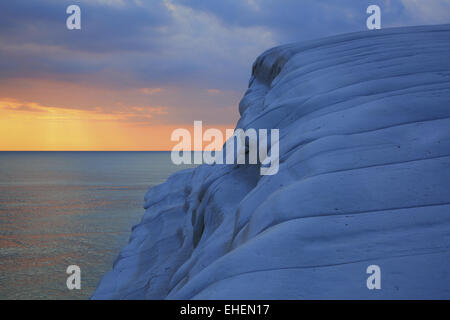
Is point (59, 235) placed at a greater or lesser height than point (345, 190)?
greater

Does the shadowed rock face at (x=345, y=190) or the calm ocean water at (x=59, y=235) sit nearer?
the shadowed rock face at (x=345, y=190)

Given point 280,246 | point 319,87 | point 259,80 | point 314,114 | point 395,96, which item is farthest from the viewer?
point 259,80

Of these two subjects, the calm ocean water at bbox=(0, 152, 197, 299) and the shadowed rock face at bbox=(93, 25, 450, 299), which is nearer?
the shadowed rock face at bbox=(93, 25, 450, 299)

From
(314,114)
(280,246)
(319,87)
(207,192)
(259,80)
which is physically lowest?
(280,246)

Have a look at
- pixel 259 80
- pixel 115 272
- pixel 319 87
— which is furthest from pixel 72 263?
pixel 319 87

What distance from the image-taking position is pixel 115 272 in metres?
11.7

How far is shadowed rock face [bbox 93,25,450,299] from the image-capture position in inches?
118

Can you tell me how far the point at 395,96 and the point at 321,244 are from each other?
2.84 metres

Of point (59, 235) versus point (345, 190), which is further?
point (59, 235)

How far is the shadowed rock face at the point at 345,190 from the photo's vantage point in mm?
2998

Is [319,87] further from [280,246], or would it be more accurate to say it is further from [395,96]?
[280,246]

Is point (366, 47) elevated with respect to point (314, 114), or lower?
elevated

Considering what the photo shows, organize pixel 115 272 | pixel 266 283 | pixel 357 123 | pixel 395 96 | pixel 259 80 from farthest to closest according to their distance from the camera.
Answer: pixel 259 80 → pixel 115 272 → pixel 395 96 → pixel 357 123 → pixel 266 283

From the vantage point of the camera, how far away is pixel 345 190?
150 inches
